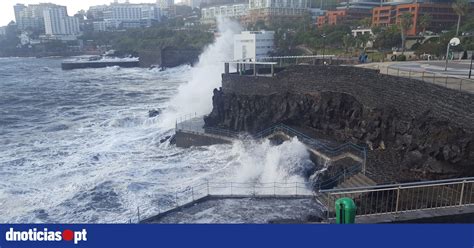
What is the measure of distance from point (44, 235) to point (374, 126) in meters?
16.1

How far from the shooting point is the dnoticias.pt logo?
3967mm

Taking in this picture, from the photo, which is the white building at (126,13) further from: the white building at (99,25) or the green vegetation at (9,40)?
the green vegetation at (9,40)

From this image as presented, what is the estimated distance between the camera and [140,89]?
164 feet

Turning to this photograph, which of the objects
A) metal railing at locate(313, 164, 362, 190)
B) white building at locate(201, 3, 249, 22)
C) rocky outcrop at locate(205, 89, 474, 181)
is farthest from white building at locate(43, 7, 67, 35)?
metal railing at locate(313, 164, 362, 190)

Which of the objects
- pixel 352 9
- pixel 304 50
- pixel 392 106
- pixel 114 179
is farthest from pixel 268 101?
pixel 352 9

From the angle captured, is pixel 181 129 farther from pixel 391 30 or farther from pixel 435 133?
pixel 391 30

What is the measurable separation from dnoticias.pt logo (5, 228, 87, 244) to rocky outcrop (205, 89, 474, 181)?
1103cm

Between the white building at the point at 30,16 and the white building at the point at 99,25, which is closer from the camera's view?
the white building at the point at 30,16

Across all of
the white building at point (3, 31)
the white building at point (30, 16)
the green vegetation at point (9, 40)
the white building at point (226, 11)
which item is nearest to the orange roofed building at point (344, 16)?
the white building at point (226, 11)

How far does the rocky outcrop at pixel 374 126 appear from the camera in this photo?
41.5 ft

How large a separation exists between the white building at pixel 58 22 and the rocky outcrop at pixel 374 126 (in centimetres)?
15495

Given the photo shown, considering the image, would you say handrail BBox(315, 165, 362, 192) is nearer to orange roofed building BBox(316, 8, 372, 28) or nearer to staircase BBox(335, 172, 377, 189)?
staircase BBox(335, 172, 377, 189)

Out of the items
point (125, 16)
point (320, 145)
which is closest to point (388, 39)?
point (320, 145)

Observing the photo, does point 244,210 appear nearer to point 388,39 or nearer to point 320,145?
point 320,145
